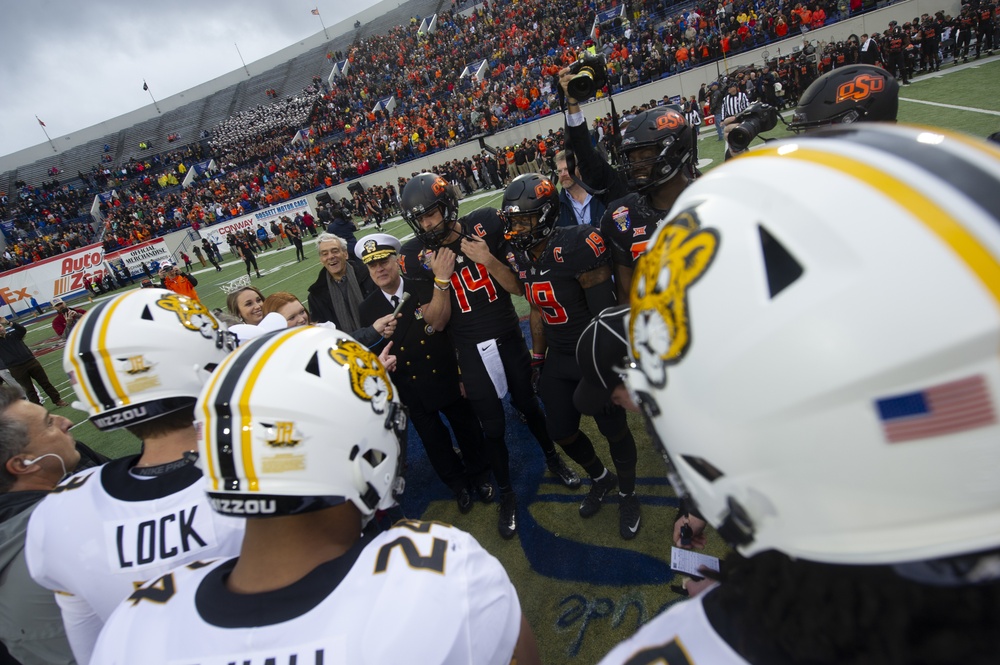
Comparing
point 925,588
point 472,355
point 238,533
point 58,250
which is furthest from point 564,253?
point 58,250

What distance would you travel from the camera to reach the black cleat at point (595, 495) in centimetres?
364

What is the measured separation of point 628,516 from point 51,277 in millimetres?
33800

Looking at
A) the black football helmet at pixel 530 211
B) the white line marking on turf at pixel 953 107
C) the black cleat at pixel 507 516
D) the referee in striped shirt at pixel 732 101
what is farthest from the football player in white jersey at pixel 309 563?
the referee in striped shirt at pixel 732 101

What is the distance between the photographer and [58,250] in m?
34.6

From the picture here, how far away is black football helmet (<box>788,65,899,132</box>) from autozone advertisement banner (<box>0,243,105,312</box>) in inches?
1294

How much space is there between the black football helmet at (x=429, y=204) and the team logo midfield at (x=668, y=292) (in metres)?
2.64

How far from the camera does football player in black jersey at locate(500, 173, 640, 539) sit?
3.21m

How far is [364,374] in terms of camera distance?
167 cm

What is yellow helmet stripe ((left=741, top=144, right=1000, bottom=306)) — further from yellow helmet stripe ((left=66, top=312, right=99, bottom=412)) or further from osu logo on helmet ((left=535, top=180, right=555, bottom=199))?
yellow helmet stripe ((left=66, top=312, right=99, bottom=412))

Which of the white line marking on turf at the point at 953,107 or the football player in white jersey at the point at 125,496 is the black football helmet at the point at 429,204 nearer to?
the football player in white jersey at the point at 125,496

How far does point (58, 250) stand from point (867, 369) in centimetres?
4634

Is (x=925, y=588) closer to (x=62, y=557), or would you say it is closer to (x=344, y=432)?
(x=344, y=432)

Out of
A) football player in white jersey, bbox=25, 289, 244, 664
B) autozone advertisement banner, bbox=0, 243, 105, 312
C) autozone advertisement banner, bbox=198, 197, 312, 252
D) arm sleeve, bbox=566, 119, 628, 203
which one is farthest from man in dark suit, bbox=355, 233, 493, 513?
autozone advertisement banner, bbox=0, 243, 105, 312

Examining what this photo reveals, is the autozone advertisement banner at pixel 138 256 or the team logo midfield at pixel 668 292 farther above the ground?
the autozone advertisement banner at pixel 138 256
